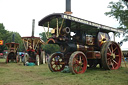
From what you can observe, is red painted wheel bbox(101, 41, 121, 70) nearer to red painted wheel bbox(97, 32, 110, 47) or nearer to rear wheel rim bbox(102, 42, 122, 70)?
rear wheel rim bbox(102, 42, 122, 70)

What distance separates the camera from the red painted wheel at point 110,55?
28.9 ft

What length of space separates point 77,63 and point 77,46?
1296mm

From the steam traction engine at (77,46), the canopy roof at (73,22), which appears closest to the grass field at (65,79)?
the steam traction engine at (77,46)

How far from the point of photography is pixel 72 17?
25.4ft

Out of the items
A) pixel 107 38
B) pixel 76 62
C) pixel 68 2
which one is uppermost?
pixel 68 2

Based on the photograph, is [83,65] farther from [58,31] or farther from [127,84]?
[127,84]

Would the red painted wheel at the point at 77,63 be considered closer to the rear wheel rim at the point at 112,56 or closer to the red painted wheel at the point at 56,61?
the red painted wheel at the point at 56,61

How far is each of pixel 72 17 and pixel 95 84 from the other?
3.84 metres

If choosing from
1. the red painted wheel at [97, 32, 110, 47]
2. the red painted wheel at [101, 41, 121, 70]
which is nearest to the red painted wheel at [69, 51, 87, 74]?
the red painted wheel at [101, 41, 121, 70]

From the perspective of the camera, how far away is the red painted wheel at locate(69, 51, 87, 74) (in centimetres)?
724

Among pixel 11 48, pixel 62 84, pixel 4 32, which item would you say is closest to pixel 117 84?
pixel 62 84

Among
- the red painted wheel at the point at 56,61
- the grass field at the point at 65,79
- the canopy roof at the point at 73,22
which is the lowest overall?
the grass field at the point at 65,79

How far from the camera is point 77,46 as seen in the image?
8.59 meters

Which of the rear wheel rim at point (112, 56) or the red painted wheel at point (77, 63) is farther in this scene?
the rear wheel rim at point (112, 56)
